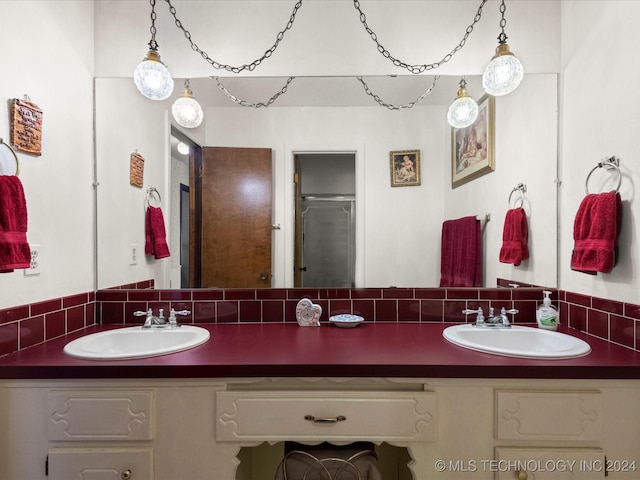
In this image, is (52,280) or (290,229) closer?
(52,280)

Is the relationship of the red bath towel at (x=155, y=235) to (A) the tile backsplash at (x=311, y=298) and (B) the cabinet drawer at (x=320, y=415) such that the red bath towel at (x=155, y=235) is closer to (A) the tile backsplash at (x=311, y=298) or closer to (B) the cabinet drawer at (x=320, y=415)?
(A) the tile backsplash at (x=311, y=298)

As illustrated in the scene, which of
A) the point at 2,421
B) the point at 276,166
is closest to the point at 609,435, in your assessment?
the point at 276,166

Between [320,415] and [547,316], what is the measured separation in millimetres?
1079

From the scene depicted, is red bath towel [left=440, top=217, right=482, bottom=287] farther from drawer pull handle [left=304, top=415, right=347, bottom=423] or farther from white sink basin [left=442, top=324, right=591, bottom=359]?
drawer pull handle [left=304, top=415, right=347, bottom=423]

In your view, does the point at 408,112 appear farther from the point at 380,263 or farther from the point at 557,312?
the point at 557,312

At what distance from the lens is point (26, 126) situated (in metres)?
1.18

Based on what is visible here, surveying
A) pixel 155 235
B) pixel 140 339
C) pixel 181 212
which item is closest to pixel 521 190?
pixel 181 212

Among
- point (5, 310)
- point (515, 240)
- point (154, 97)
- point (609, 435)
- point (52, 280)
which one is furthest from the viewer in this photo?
point (515, 240)

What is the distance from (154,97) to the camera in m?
1.42

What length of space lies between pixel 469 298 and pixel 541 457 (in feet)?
2.25

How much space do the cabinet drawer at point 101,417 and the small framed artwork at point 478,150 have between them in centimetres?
152

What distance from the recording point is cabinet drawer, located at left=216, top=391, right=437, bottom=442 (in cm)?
102

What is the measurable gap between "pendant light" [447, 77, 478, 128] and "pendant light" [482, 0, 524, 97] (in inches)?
5.6

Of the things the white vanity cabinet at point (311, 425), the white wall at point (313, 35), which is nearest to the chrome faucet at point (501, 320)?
the white vanity cabinet at point (311, 425)
